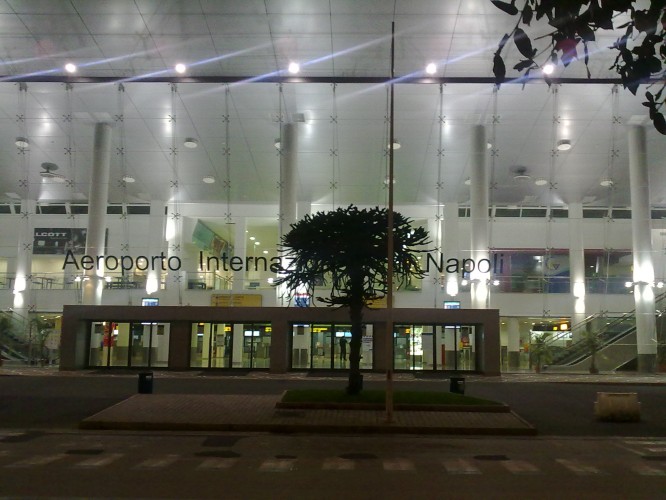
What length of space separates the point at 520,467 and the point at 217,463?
4.82m

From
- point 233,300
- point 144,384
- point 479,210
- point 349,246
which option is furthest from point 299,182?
point 349,246

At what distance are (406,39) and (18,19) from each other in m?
14.6

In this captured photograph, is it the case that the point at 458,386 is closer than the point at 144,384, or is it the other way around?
the point at 144,384

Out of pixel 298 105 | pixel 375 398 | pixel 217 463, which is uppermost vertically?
pixel 298 105

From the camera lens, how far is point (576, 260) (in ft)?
129

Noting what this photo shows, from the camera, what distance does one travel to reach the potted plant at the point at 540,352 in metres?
32.7

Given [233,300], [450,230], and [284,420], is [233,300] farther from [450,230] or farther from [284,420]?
[284,420]

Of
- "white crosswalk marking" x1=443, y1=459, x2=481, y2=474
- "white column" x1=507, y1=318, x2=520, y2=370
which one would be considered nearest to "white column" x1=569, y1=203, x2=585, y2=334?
"white column" x1=507, y1=318, x2=520, y2=370

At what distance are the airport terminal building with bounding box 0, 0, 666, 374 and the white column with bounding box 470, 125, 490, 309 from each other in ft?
0.36

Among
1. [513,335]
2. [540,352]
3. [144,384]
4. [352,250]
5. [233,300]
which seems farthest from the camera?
[513,335]

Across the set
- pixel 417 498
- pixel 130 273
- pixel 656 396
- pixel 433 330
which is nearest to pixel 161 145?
pixel 130 273

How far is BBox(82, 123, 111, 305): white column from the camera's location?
32.2 m

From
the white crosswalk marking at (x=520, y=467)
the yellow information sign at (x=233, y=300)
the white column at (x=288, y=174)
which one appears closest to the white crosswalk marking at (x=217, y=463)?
the white crosswalk marking at (x=520, y=467)

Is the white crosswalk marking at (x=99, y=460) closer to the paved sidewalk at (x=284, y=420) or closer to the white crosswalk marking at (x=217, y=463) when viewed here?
the white crosswalk marking at (x=217, y=463)
